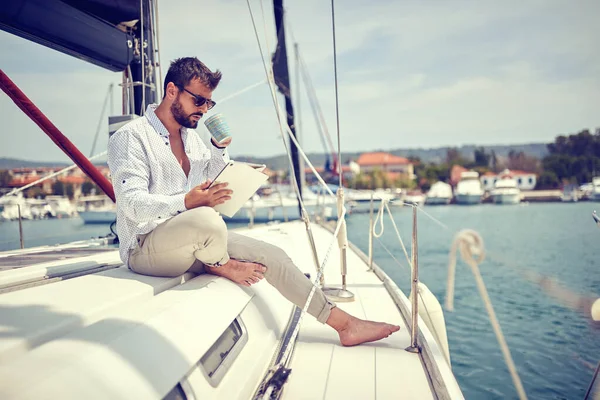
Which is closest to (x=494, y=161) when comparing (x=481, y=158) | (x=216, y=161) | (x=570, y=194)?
(x=481, y=158)

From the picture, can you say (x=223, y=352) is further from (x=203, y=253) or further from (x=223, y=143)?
(x=223, y=143)

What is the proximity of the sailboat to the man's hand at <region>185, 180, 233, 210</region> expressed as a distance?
0.31 meters

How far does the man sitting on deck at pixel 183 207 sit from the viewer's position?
1.54 meters

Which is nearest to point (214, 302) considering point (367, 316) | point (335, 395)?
point (335, 395)

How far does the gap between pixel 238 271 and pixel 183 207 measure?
14.8 inches

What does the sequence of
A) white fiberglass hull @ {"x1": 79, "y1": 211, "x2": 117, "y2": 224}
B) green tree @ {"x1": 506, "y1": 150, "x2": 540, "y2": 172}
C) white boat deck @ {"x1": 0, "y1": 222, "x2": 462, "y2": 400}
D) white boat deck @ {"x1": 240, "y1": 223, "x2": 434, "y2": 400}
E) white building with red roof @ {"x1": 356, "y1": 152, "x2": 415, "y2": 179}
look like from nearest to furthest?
white boat deck @ {"x1": 0, "y1": 222, "x2": 462, "y2": 400} < white boat deck @ {"x1": 240, "y1": 223, "x2": 434, "y2": 400} < white fiberglass hull @ {"x1": 79, "y1": 211, "x2": 117, "y2": 224} < green tree @ {"x1": 506, "y1": 150, "x2": 540, "y2": 172} < white building with red roof @ {"x1": 356, "y1": 152, "x2": 415, "y2": 179}

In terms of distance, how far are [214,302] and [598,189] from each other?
48.5 meters

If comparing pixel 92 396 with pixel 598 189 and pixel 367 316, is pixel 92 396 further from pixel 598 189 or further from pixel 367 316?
pixel 598 189

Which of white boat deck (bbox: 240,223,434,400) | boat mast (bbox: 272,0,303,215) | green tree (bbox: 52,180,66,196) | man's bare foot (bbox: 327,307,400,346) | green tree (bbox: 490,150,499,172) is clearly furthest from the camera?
green tree (bbox: 490,150,499,172)

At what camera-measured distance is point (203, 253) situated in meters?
1.59

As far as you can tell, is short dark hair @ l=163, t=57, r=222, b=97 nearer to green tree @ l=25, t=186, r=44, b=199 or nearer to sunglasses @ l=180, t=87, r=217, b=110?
sunglasses @ l=180, t=87, r=217, b=110

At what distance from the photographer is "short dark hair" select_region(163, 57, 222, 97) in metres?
1.72

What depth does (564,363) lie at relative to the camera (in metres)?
3.89

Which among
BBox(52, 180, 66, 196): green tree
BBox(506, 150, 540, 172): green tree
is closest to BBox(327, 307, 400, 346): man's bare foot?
BBox(52, 180, 66, 196): green tree
